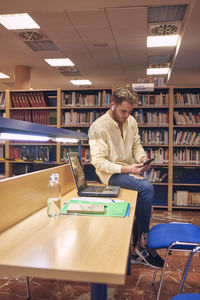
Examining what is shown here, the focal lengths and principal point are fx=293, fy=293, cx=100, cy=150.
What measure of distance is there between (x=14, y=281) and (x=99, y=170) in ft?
3.37

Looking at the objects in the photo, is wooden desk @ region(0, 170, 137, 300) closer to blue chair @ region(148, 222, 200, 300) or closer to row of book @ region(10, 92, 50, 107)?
blue chair @ region(148, 222, 200, 300)

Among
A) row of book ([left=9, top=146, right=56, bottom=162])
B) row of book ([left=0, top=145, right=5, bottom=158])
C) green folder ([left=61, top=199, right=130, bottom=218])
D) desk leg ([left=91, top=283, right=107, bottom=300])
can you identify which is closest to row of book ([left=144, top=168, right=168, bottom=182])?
row of book ([left=9, top=146, right=56, bottom=162])

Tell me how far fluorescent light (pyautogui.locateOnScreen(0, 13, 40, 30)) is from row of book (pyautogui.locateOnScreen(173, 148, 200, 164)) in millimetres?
3042

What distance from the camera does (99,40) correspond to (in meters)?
5.15

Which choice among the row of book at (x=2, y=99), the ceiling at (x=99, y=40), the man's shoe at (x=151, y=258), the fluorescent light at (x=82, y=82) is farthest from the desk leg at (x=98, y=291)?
the fluorescent light at (x=82, y=82)

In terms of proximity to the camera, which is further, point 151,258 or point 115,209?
point 151,258

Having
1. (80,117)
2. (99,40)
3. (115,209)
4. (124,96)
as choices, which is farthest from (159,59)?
(115,209)

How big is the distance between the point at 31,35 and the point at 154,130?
264cm

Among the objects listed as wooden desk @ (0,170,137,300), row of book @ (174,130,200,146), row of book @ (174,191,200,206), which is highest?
row of book @ (174,130,200,146)

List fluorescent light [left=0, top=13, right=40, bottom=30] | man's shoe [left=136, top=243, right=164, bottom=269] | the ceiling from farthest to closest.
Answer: fluorescent light [left=0, top=13, right=40, bottom=30], the ceiling, man's shoe [left=136, top=243, right=164, bottom=269]

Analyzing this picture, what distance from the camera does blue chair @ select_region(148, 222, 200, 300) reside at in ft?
5.08

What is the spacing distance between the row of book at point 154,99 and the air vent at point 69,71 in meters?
2.78

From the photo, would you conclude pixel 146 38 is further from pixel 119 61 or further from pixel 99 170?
pixel 99 170

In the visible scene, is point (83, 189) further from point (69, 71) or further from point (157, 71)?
point (157, 71)
